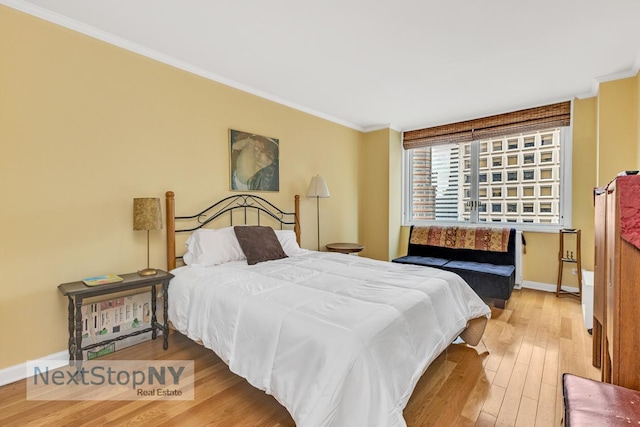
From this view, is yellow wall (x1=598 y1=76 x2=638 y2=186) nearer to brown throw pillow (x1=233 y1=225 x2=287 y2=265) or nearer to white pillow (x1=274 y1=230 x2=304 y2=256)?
white pillow (x1=274 y1=230 x2=304 y2=256)

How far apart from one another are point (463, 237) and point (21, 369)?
4.56m

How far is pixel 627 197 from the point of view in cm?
125

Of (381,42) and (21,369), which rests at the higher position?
(381,42)

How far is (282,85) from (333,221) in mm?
2095

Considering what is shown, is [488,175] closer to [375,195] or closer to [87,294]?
[375,195]

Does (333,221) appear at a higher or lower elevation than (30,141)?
lower

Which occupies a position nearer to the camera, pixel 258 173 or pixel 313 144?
pixel 258 173

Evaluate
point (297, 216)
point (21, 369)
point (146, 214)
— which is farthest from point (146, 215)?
point (297, 216)

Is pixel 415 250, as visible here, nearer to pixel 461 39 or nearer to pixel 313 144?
pixel 313 144

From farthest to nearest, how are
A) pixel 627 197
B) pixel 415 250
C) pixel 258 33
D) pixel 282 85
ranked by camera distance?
pixel 415 250 → pixel 282 85 → pixel 258 33 → pixel 627 197

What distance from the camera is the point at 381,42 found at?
→ 2.43m

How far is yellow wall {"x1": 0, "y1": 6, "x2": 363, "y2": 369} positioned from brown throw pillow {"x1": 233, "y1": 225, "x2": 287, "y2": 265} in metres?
0.54

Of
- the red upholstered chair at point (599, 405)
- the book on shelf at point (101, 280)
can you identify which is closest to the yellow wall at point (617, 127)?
the red upholstered chair at point (599, 405)

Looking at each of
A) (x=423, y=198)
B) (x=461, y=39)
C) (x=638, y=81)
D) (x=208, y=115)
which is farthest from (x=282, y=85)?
(x=638, y=81)
